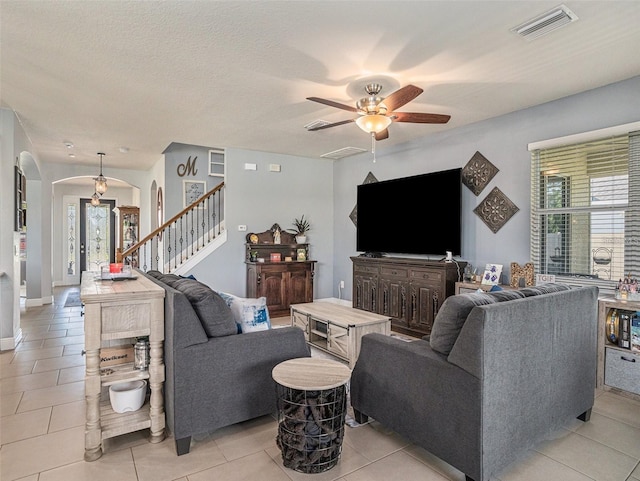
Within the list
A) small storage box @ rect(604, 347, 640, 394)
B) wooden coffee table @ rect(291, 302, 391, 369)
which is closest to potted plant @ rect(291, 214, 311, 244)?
wooden coffee table @ rect(291, 302, 391, 369)

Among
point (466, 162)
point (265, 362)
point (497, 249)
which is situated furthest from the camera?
point (466, 162)

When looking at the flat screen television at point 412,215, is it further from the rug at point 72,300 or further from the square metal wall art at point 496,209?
the rug at point 72,300

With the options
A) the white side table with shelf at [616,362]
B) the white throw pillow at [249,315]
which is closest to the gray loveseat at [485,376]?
the white throw pillow at [249,315]

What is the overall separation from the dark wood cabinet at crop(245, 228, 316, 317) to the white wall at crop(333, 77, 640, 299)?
5.99 ft

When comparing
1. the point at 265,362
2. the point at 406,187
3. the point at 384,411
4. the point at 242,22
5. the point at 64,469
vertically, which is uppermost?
the point at 242,22

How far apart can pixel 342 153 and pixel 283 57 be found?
3.56m

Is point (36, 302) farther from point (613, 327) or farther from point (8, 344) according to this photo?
point (613, 327)

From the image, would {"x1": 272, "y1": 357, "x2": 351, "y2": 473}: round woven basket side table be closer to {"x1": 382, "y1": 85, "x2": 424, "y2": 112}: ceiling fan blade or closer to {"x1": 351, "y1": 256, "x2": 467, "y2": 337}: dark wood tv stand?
{"x1": 382, "y1": 85, "x2": 424, "y2": 112}: ceiling fan blade

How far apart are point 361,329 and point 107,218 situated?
9720mm

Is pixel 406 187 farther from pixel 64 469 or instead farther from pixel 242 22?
pixel 64 469

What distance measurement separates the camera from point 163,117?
465cm

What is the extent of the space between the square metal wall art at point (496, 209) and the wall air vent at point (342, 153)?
233 cm

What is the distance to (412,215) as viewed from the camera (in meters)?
5.39

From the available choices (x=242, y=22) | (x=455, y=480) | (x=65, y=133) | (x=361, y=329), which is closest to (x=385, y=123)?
(x=242, y=22)
